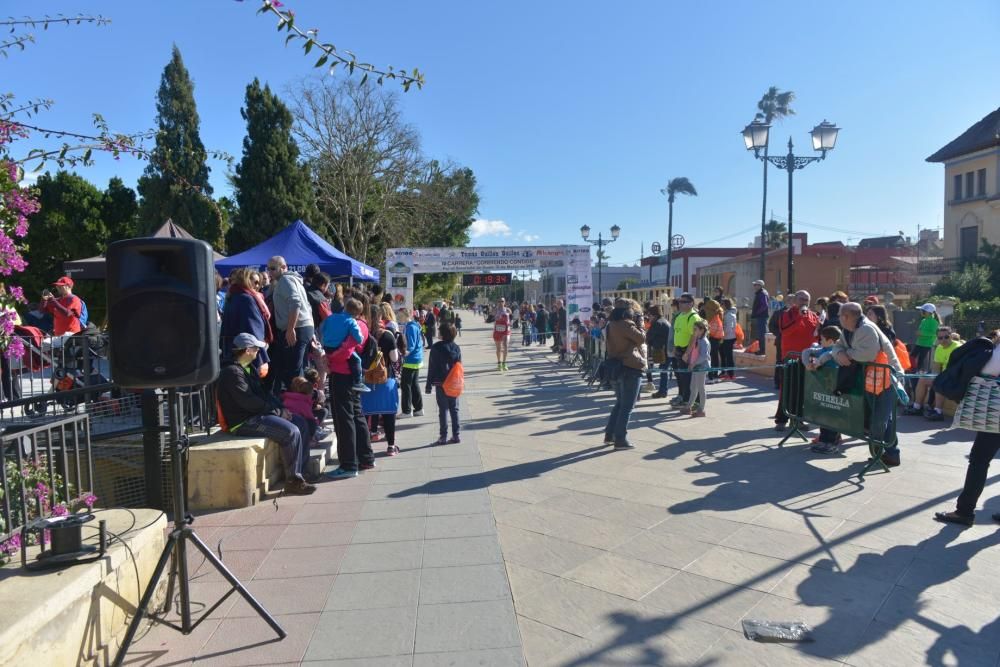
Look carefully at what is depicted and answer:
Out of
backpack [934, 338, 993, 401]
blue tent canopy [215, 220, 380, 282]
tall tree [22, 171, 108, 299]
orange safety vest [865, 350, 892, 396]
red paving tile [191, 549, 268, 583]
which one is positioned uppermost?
tall tree [22, 171, 108, 299]

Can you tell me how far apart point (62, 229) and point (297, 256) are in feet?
73.4

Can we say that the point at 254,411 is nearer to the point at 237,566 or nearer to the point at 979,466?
the point at 237,566

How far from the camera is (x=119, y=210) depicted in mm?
29969

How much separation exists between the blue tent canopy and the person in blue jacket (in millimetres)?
2812

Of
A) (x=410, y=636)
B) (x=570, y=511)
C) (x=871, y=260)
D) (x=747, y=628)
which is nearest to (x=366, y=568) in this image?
(x=410, y=636)

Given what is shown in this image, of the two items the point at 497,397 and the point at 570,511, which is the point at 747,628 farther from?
the point at 497,397

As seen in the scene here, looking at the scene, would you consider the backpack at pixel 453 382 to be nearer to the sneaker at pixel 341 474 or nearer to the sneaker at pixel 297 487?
the sneaker at pixel 341 474

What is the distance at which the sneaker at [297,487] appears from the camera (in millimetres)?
5926

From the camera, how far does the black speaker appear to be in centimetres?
312

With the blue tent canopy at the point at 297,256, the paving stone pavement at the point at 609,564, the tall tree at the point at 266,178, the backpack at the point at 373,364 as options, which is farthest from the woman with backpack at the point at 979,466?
the tall tree at the point at 266,178

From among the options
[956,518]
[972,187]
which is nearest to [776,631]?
[956,518]

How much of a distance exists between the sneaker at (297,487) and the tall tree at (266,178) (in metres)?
24.2

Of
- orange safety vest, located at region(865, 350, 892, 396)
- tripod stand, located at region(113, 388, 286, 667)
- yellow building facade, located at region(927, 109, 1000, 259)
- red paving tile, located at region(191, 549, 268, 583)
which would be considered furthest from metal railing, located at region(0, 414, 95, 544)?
yellow building facade, located at region(927, 109, 1000, 259)

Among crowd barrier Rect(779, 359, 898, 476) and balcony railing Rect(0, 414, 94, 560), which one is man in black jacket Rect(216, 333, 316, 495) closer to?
balcony railing Rect(0, 414, 94, 560)
